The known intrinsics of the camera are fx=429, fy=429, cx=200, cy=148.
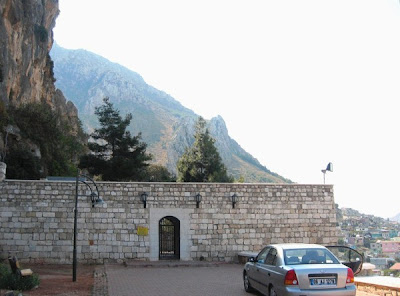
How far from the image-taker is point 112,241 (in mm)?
17188

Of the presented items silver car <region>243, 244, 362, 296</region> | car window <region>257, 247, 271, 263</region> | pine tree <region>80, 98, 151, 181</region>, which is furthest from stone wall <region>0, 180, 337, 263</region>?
pine tree <region>80, 98, 151, 181</region>

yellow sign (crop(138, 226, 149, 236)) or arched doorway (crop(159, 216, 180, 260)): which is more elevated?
yellow sign (crop(138, 226, 149, 236))

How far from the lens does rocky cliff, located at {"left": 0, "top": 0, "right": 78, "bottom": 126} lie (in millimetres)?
29328

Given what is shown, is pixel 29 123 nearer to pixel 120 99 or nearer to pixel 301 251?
pixel 301 251

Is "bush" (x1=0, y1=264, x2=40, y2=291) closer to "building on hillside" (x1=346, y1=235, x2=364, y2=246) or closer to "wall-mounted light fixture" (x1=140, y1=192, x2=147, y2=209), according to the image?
"wall-mounted light fixture" (x1=140, y1=192, x2=147, y2=209)

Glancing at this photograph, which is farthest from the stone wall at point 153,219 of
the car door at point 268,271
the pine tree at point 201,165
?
the pine tree at point 201,165

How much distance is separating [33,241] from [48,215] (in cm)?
112

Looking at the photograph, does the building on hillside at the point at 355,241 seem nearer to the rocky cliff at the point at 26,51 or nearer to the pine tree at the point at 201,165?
the pine tree at the point at 201,165

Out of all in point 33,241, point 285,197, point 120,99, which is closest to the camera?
point 33,241

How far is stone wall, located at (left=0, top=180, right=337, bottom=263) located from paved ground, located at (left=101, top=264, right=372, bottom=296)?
1.20 m

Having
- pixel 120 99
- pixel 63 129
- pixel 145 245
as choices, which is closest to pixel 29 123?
pixel 63 129

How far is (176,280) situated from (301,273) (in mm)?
5953

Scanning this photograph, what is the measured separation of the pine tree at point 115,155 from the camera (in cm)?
3189

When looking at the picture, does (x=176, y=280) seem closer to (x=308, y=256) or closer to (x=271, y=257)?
(x=271, y=257)
